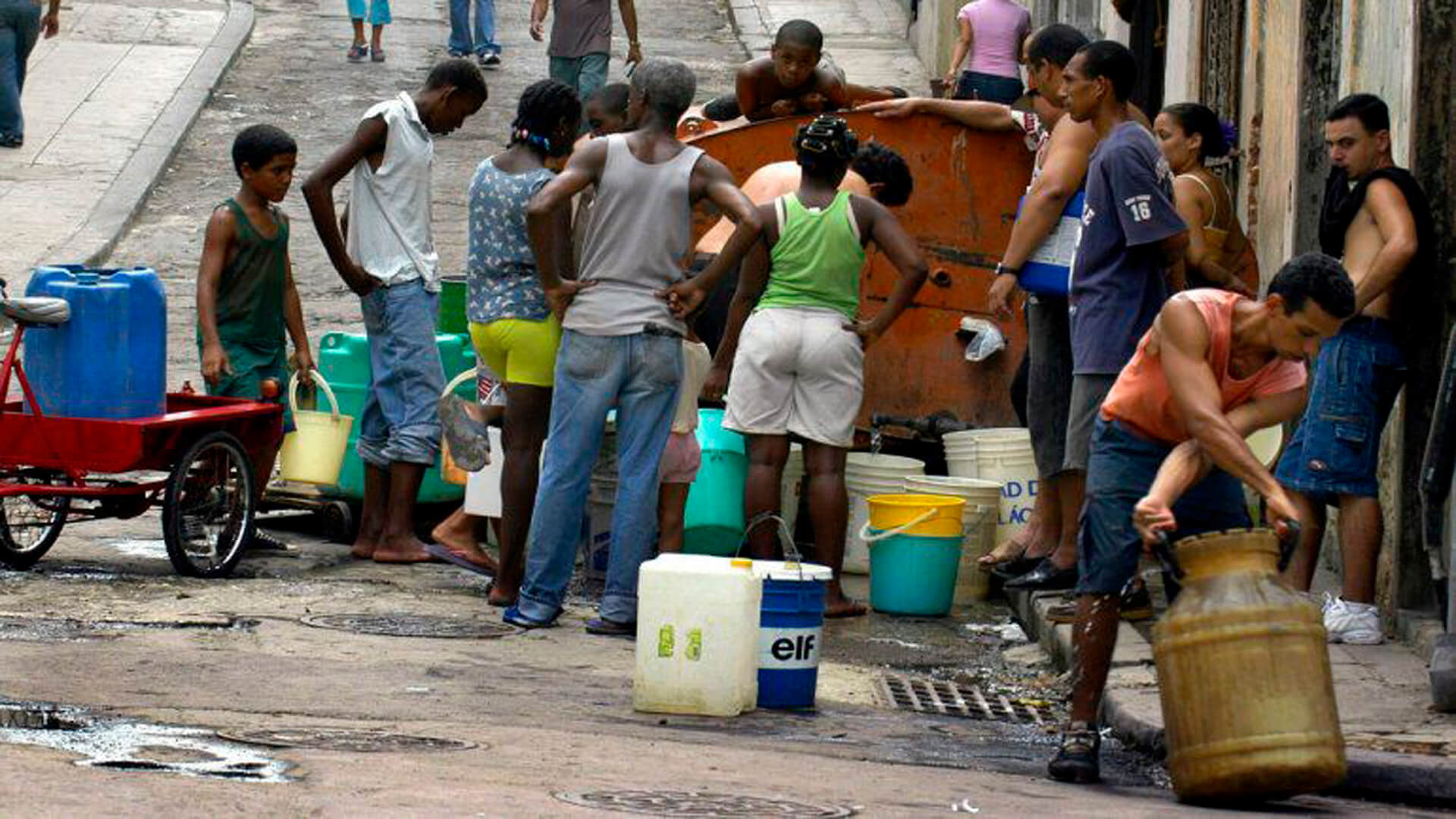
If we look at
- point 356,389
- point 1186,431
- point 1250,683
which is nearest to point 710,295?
point 356,389

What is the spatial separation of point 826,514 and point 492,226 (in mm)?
1588

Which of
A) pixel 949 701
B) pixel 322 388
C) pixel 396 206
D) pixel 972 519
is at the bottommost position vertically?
pixel 949 701

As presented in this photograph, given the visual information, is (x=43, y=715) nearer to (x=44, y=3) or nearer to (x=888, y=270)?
(x=888, y=270)

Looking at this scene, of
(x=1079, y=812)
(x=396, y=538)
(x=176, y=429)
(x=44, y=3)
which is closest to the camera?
(x=1079, y=812)

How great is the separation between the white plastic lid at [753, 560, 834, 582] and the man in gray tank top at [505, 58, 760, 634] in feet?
3.48

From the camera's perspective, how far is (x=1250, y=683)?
671 centimetres

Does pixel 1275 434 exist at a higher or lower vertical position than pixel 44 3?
lower

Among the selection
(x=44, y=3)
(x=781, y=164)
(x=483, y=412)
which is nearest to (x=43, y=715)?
(x=483, y=412)

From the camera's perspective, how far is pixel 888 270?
12.0 m

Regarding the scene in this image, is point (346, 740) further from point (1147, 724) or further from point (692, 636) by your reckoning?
point (1147, 724)

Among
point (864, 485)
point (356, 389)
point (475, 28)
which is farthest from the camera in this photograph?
point (475, 28)

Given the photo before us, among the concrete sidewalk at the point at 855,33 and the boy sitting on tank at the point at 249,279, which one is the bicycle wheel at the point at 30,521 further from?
the concrete sidewalk at the point at 855,33

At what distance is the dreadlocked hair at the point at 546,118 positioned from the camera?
378 inches

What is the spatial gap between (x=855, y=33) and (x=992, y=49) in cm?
862
